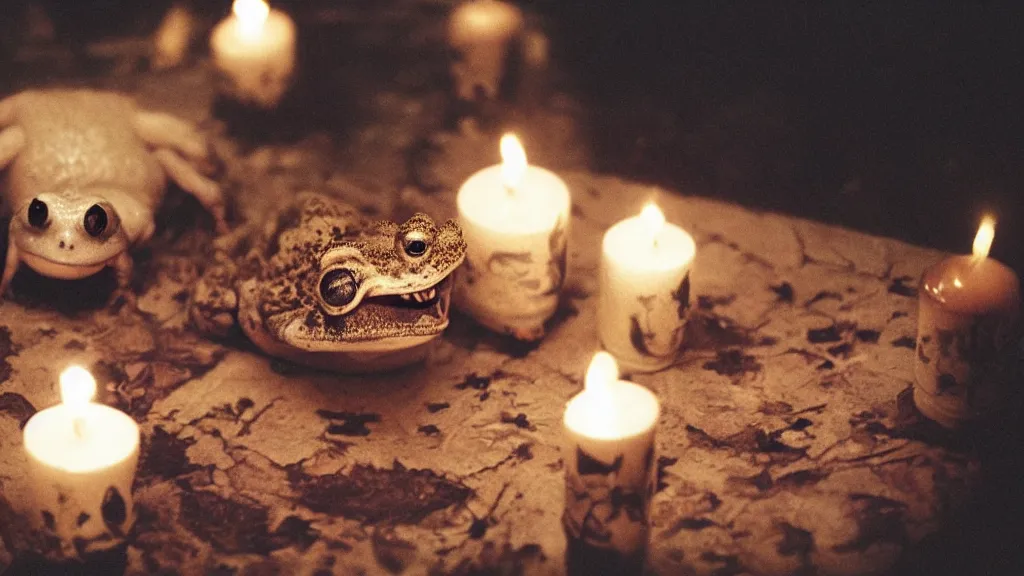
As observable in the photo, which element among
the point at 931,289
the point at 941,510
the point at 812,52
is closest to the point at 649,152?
the point at 812,52

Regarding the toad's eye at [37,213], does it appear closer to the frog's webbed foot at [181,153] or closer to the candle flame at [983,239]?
the frog's webbed foot at [181,153]

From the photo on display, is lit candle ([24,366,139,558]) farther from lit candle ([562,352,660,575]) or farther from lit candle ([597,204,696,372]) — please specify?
lit candle ([597,204,696,372])

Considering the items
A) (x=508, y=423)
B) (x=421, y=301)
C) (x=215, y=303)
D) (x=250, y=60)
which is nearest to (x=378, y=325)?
(x=421, y=301)

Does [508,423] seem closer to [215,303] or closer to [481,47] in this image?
[215,303]

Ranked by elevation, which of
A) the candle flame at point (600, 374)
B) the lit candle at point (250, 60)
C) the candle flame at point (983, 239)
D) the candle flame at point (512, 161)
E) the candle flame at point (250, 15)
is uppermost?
the candle flame at point (250, 15)

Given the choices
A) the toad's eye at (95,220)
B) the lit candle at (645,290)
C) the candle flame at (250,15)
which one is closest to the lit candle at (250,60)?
the candle flame at (250,15)

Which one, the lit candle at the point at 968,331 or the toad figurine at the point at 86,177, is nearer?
the lit candle at the point at 968,331
